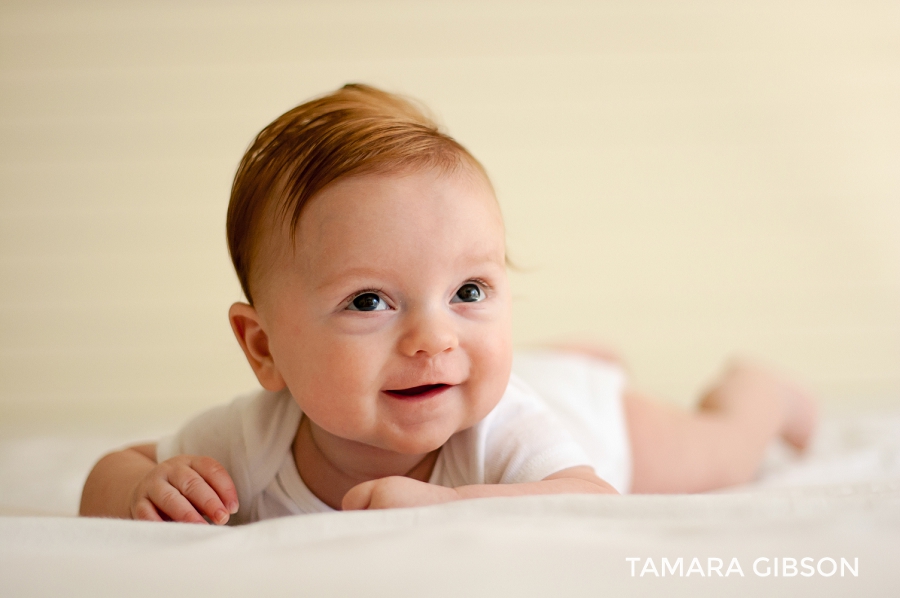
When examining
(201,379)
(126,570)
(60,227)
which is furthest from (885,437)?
(60,227)

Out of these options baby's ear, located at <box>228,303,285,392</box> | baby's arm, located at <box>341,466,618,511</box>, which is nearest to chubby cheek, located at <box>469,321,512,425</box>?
baby's arm, located at <box>341,466,618,511</box>

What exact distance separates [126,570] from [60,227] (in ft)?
7.76

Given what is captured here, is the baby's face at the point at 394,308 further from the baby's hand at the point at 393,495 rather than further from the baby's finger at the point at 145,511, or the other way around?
the baby's finger at the point at 145,511

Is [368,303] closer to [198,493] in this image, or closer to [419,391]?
[419,391]

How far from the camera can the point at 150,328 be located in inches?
104

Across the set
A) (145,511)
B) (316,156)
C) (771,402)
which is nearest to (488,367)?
(316,156)

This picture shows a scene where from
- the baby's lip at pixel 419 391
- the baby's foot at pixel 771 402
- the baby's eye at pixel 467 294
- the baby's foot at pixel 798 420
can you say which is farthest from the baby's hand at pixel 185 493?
the baby's foot at pixel 798 420

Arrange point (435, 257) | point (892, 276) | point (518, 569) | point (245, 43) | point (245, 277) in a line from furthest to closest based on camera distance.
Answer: point (892, 276), point (245, 43), point (245, 277), point (435, 257), point (518, 569)

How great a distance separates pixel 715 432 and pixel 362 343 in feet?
3.03

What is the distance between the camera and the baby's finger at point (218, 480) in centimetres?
86

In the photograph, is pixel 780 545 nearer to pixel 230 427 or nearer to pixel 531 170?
pixel 230 427

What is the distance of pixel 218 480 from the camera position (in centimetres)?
87

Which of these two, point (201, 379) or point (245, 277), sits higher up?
point (201, 379)

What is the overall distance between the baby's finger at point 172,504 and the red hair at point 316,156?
0.77ft
